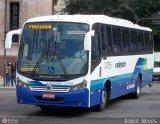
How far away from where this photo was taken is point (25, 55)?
16.0 meters

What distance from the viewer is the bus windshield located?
1562 cm

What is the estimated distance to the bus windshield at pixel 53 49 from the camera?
51.2 ft

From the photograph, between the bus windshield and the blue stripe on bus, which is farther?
the blue stripe on bus

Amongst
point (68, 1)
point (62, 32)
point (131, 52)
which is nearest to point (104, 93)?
point (62, 32)

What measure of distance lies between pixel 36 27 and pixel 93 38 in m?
1.72

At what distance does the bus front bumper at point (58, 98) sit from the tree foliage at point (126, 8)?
3516 cm

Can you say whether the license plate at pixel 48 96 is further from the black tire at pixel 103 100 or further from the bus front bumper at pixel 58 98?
the black tire at pixel 103 100

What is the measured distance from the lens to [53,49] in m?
15.9

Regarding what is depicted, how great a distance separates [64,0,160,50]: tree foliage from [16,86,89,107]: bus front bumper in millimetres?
35159

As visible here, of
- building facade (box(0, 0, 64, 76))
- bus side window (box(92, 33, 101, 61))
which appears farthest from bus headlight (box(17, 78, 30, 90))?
building facade (box(0, 0, 64, 76))

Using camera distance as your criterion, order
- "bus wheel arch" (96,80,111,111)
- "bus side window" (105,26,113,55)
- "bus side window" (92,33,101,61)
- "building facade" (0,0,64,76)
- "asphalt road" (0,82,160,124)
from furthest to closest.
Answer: "building facade" (0,0,64,76)
"bus side window" (105,26,113,55)
"bus wheel arch" (96,80,111,111)
"bus side window" (92,33,101,61)
"asphalt road" (0,82,160,124)

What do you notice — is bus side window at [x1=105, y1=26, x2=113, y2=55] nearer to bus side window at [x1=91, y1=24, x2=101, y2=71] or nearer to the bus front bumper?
bus side window at [x1=91, y1=24, x2=101, y2=71]

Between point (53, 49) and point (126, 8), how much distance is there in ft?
117

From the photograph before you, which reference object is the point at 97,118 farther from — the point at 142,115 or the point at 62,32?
the point at 62,32
